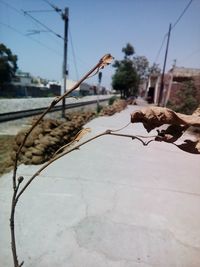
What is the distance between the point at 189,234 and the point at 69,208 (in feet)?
5.65

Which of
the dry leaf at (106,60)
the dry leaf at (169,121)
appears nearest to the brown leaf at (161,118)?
the dry leaf at (169,121)

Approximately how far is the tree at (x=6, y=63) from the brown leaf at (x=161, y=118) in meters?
54.2

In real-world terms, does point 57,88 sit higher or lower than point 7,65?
lower

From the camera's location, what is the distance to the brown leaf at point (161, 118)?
1.08m

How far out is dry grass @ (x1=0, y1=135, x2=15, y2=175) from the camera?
684 cm

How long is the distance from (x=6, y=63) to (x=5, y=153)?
49.1 meters

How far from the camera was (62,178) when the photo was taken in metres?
5.98

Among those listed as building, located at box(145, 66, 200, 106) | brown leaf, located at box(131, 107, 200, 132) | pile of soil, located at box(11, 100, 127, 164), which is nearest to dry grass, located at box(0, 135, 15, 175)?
pile of soil, located at box(11, 100, 127, 164)

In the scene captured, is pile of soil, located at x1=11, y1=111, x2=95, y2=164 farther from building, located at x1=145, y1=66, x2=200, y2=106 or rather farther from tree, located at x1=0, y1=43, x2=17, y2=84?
tree, located at x1=0, y1=43, x2=17, y2=84

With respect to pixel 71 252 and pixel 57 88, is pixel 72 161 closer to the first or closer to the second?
pixel 71 252

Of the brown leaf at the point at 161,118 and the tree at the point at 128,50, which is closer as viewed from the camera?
the brown leaf at the point at 161,118

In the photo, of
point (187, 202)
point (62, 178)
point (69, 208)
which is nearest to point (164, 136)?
point (69, 208)

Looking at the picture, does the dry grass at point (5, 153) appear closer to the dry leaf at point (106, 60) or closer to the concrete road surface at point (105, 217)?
the concrete road surface at point (105, 217)

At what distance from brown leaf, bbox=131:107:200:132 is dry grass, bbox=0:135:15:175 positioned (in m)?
5.84
